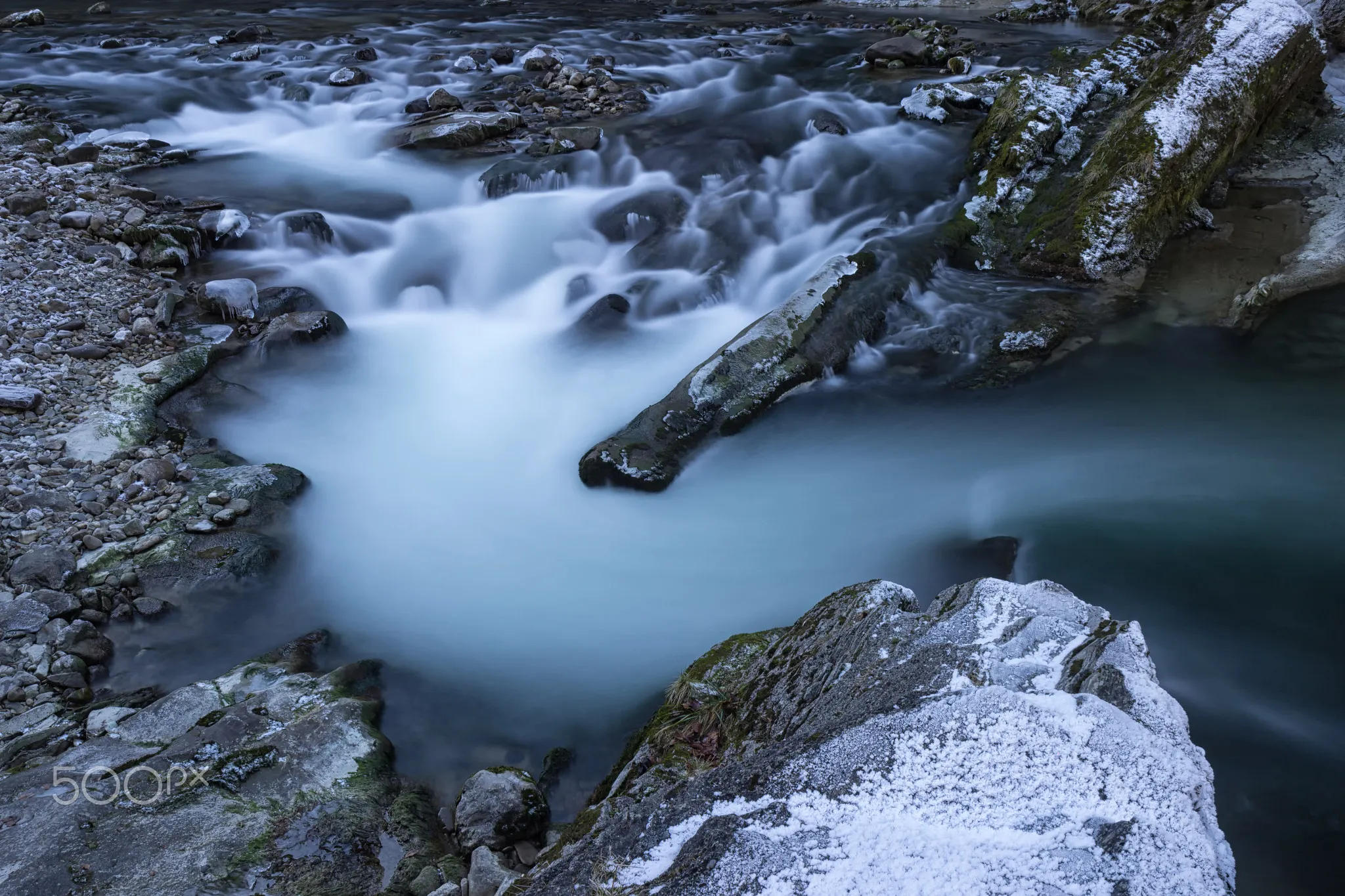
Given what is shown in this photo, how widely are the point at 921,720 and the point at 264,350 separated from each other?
6.14m

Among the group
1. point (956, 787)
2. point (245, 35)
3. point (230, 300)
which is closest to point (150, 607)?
point (230, 300)

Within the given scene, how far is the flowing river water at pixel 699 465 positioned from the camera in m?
4.28

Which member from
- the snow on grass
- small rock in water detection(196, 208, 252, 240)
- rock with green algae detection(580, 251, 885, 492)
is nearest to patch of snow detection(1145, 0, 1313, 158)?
rock with green algae detection(580, 251, 885, 492)

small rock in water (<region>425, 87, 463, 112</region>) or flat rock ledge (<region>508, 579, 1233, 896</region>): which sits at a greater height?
flat rock ledge (<region>508, 579, 1233, 896</region>)

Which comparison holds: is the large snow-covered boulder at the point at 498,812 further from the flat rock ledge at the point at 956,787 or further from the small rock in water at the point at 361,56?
the small rock in water at the point at 361,56

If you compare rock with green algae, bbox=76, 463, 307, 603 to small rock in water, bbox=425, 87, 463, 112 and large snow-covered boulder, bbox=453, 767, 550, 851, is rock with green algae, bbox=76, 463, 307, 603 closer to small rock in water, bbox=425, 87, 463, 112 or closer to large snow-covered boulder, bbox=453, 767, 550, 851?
large snow-covered boulder, bbox=453, 767, 550, 851

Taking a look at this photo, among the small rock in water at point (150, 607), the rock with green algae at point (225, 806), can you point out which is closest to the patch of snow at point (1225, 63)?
the rock with green algae at point (225, 806)

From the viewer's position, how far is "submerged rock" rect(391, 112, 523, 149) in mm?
10258

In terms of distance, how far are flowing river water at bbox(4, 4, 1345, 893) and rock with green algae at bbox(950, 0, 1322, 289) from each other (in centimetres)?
55

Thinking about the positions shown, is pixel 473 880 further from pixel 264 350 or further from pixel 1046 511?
pixel 264 350

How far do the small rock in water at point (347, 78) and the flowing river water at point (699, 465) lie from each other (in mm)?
2255

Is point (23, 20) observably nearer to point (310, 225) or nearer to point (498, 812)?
point (310, 225)

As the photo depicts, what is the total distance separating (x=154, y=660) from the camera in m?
4.44

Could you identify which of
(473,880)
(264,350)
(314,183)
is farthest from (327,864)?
(314,183)
